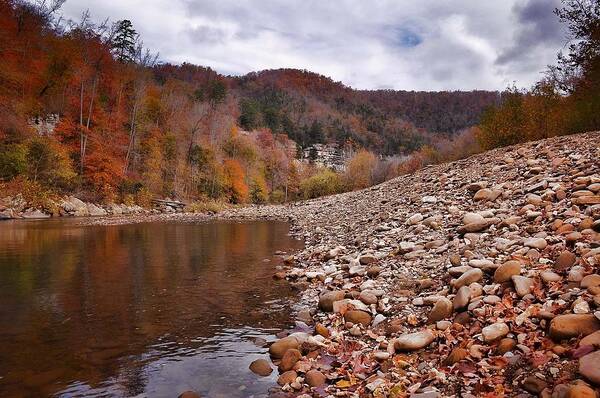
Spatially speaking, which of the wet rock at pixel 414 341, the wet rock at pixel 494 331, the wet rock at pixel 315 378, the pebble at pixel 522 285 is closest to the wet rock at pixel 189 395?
the wet rock at pixel 315 378

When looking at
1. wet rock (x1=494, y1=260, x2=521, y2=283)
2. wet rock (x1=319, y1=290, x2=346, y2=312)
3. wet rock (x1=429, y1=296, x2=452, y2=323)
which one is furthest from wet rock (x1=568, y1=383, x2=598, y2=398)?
wet rock (x1=319, y1=290, x2=346, y2=312)

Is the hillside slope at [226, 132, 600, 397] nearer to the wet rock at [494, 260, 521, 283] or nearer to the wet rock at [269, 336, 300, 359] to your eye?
the wet rock at [494, 260, 521, 283]

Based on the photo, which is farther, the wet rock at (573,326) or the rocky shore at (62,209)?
the rocky shore at (62,209)

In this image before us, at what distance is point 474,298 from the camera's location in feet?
16.3

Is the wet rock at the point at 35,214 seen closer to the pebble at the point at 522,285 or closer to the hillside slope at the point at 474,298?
the hillside slope at the point at 474,298

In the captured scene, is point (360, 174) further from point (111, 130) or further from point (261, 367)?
point (261, 367)

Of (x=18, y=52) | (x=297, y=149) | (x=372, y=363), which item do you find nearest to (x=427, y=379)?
(x=372, y=363)

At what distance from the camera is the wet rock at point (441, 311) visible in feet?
16.3

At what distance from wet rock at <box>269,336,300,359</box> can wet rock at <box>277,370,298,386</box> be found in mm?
528

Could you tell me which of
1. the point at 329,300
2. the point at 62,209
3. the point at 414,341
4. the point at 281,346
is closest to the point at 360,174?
the point at 62,209

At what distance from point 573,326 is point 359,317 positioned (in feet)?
8.49

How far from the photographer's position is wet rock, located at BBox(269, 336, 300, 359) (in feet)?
16.3

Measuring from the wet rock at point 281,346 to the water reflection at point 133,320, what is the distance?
0.80 ft

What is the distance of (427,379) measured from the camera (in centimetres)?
377
